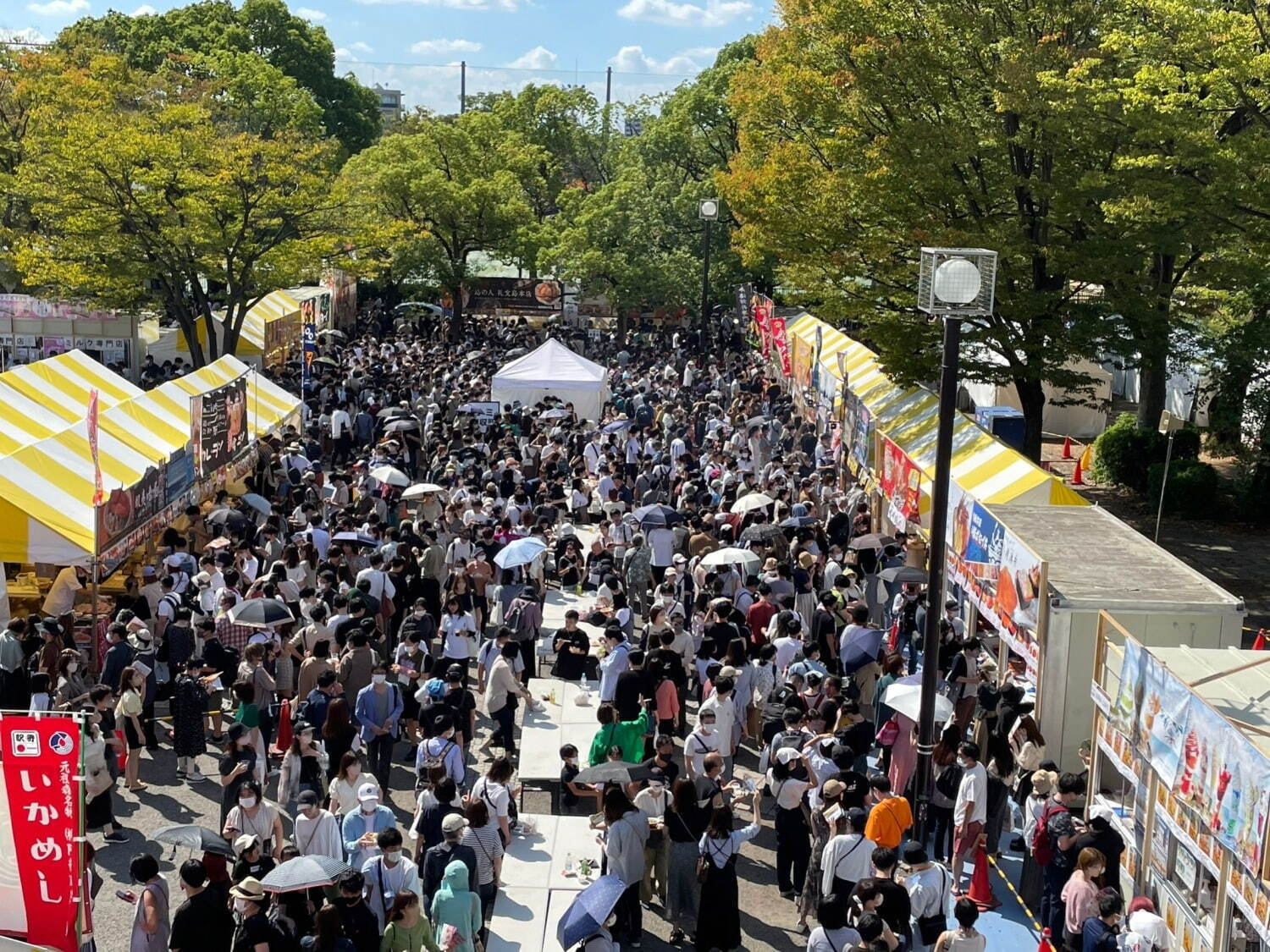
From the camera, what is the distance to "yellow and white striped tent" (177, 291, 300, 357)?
33.4 m

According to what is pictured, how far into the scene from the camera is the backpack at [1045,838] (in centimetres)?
922

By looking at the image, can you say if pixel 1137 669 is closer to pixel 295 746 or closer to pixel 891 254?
pixel 295 746

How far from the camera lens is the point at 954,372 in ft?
31.3

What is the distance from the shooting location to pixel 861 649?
12539 millimetres

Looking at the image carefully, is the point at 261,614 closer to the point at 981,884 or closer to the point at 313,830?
the point at 313,830

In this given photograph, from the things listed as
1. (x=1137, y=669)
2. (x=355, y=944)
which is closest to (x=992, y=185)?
(x=1137, y=669)

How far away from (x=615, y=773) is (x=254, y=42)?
6882 cm

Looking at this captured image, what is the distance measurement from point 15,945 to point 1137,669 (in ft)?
23.4

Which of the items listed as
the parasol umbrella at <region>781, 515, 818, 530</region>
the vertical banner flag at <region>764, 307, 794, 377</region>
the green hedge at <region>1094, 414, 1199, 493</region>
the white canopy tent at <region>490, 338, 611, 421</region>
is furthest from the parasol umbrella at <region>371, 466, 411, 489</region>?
the vertical banner flag at <region>764, 307, 794, 377</region>

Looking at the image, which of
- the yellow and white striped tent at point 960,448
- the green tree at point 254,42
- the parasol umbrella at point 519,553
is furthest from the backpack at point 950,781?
the green tree at point 254,42

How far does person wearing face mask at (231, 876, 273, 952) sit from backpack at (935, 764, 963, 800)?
485cm

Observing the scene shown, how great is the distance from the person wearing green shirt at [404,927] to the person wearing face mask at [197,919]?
902 millimetres

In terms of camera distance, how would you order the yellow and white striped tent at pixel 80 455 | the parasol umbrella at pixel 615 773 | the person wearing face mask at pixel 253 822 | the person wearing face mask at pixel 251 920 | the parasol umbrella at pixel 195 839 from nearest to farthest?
the person wearing face mask at pixel 251 920, the parasol umbrella at pixel 195 839, the person wearing face mask at pixel 253 822, the parasol umbrella at pixel 615 773, the yellow and white striped tent at pixel 80 455

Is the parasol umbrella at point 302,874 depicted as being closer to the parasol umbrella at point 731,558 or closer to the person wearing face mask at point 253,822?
the person wearing face mask at point 253,822
